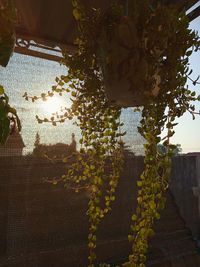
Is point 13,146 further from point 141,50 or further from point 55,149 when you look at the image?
point 141,50

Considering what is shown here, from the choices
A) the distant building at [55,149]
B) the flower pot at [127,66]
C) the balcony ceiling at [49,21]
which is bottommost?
the distant building at [55,149]

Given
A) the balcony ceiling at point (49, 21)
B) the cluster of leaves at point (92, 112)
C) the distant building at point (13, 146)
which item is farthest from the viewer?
the distant building at point (13, 146)

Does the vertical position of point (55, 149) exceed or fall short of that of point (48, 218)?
it exceeds it

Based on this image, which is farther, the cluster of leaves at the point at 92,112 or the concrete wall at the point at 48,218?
the concrete wall at the point at 48,218

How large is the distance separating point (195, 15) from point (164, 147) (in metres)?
0.64

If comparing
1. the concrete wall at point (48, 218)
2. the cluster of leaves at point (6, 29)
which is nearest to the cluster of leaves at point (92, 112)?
the cluster of leaves at point (6, 29)

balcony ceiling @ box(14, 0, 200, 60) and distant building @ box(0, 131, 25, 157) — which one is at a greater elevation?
balcony ceiling @ box(14, 0, 200, 60)

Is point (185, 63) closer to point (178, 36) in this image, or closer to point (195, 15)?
point (178, 36)

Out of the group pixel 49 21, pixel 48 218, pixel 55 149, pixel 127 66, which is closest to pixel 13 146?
pixel 55 149

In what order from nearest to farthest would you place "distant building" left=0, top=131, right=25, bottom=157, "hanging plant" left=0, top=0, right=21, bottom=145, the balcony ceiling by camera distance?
1. "hanging plant" left=0, top=0, right=21, bottom=145
2. the balcony ceiling
3. "distant building" left=0, top=131, right=25, bottom=157

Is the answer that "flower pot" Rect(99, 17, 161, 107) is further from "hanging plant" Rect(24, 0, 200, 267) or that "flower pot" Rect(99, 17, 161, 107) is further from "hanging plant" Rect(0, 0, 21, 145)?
"hanging plant" Rect(0, 0, 21, 145)

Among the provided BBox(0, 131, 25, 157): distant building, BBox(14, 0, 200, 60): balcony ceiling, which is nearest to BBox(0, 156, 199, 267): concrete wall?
BBox(0, 131, 25, 157): distant building

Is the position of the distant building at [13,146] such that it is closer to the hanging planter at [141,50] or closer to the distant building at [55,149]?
the distant building at [55,149]

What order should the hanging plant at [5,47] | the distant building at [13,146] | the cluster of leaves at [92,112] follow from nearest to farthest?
1. the hanging plant at [5,47]
2. the cluster of leaves at [92,112]
3. the distant building at [13,146]
